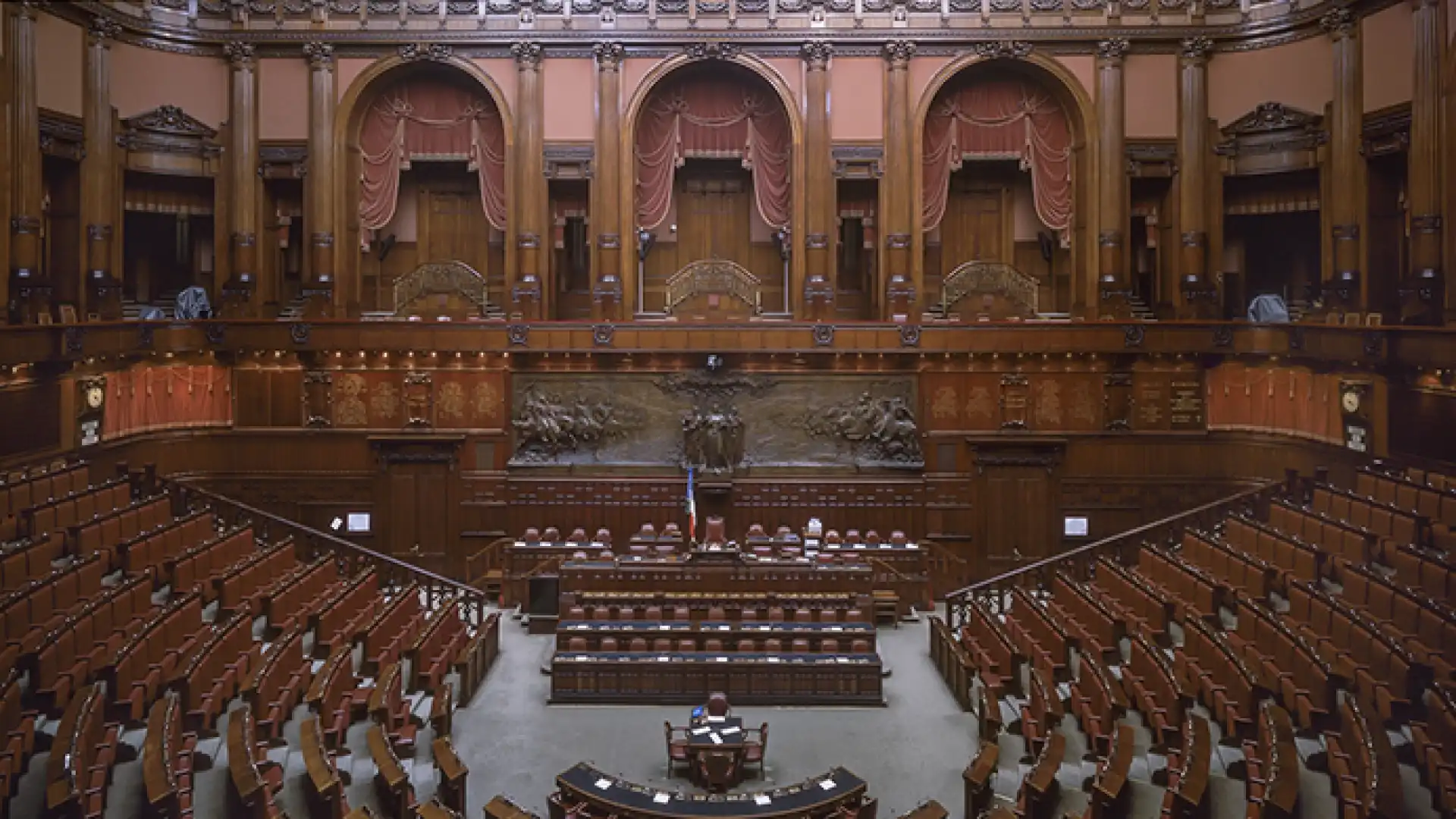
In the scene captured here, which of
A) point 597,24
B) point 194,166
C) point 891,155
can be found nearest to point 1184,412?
point 891,155

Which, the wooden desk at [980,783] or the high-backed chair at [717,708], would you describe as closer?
the wooden desk at [980,783]

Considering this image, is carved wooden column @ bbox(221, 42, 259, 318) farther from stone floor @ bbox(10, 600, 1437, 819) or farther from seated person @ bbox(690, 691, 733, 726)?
seated person @ bbox(690, 691, 733, 726)

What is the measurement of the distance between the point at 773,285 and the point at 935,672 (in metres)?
9.89

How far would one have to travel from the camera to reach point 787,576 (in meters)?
17.4

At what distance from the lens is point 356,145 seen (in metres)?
21.8

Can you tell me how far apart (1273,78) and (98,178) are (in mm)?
20583

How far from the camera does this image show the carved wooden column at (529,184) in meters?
21.1

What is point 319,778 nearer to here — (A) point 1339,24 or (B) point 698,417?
(B) point 698,417

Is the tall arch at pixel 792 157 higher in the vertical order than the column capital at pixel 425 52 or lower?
lower

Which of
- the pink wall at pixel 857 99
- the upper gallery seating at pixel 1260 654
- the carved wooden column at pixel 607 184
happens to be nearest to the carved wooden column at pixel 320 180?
the carved wooden column at pixel 607 184

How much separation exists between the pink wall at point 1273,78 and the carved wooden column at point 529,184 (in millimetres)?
12429

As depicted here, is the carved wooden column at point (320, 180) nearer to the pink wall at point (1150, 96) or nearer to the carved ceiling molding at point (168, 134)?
the carved ceiling molding at point (168, 134)

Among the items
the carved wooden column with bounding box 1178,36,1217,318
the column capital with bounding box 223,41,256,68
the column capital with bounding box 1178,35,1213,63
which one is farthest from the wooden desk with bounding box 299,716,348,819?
the column capital with bounding box 1178,35,1213,63

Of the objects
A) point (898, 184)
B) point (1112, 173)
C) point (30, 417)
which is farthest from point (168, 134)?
point (1112, 173)
